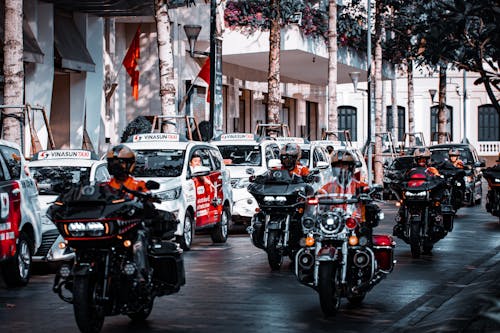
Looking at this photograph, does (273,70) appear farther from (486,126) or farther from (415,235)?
(486,126)

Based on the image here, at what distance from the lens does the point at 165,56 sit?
87.0 ft

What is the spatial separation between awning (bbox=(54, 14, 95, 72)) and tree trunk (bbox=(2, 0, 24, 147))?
35.9 ft

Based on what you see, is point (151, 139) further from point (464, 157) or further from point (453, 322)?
point (464, 157)

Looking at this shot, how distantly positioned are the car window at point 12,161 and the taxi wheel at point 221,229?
6279 millimetres

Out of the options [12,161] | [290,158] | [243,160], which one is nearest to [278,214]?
[290,158]

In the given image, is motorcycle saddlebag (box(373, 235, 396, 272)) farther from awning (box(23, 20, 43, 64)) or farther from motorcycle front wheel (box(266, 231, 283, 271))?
awning (box(23, 20, 43, 64))

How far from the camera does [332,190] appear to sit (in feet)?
39.9

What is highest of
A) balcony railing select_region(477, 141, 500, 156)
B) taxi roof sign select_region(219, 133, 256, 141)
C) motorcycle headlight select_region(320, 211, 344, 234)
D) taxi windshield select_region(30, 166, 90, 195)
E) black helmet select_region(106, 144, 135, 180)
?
balcony railing select_region(477, 141, 500, 156)

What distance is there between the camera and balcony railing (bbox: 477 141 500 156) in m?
77.7

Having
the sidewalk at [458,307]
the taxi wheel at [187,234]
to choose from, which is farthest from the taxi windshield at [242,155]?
the sidewalk at [458,307]

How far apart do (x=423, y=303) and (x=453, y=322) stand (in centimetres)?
247

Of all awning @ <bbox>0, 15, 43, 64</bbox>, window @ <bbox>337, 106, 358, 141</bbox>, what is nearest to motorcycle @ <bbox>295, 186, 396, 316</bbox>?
awning @ <bbox>0, 15, 43, 64</bbox>

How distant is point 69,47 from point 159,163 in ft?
44.8

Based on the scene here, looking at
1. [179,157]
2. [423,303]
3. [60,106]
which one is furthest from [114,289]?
[60,106]
